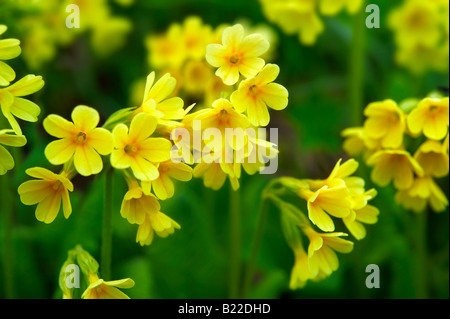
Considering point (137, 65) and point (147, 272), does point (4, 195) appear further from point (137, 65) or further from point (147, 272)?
point (137, 65)

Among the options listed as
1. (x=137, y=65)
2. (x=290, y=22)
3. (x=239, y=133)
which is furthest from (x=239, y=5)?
(x=239, y=133)

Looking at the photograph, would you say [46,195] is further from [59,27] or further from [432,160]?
[59,27]

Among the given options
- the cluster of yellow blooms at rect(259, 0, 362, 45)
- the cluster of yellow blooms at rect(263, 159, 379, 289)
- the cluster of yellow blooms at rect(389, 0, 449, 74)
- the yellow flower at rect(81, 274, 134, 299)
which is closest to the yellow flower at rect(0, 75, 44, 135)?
the yellow flower at rect(81, 274, 134, 299)

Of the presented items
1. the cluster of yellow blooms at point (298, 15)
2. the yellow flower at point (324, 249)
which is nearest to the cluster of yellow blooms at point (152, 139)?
the yellow flower at point (324, 249)

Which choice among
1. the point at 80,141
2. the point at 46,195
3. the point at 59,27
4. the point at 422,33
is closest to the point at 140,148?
the point at 80,141

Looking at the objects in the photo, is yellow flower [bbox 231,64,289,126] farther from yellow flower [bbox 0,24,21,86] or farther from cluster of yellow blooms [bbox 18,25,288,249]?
yellow flower [bbox 0,24,21,86]
